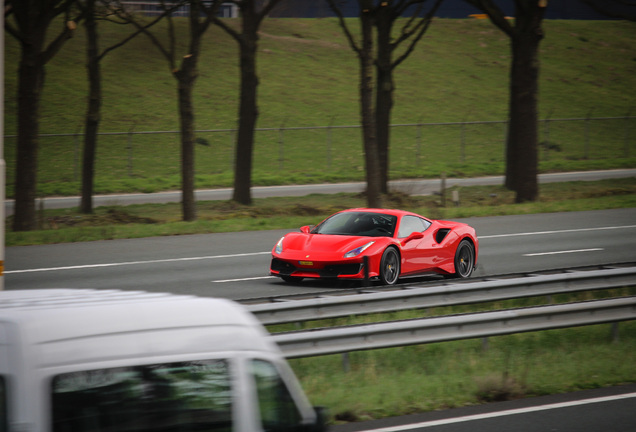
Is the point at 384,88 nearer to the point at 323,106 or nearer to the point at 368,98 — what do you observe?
the point at 368,98

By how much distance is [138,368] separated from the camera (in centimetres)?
363

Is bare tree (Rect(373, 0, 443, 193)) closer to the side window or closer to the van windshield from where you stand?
the side window

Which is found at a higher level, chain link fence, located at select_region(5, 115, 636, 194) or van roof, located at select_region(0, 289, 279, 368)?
van roof, located at select_region(0, 289, 279, 368)

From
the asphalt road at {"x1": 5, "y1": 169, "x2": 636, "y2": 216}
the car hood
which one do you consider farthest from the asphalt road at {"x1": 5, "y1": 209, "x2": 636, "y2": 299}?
the asphalt road at {"x1": 5, "y1": 169, "x2": 636, "y2": 216}

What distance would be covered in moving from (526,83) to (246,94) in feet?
29.8

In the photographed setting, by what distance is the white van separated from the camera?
134 inches

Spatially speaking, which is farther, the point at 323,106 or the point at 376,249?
the point at 323,106

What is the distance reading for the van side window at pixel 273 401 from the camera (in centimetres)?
403

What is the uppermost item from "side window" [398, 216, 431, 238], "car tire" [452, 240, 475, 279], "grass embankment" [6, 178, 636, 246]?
"side window" [398, 216, 431, 238]

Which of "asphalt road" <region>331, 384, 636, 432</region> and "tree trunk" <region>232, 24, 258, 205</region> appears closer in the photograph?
"asphalt road" <region>331, 384, 636, 432</region>

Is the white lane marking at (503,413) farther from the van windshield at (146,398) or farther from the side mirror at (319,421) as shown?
the van windshield at (146,398)

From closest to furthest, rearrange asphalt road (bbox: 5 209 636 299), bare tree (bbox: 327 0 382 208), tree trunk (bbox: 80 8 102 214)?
asphalt road (bbox: 5 209 636 299), bare tree (bbox: 327 0 382 208), tree trunk (bbox: 80 8 102 214)

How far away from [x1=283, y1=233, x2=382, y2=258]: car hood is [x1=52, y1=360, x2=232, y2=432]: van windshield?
976 centimetres

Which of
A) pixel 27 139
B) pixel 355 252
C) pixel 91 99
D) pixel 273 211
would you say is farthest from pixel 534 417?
pixel 91 99
